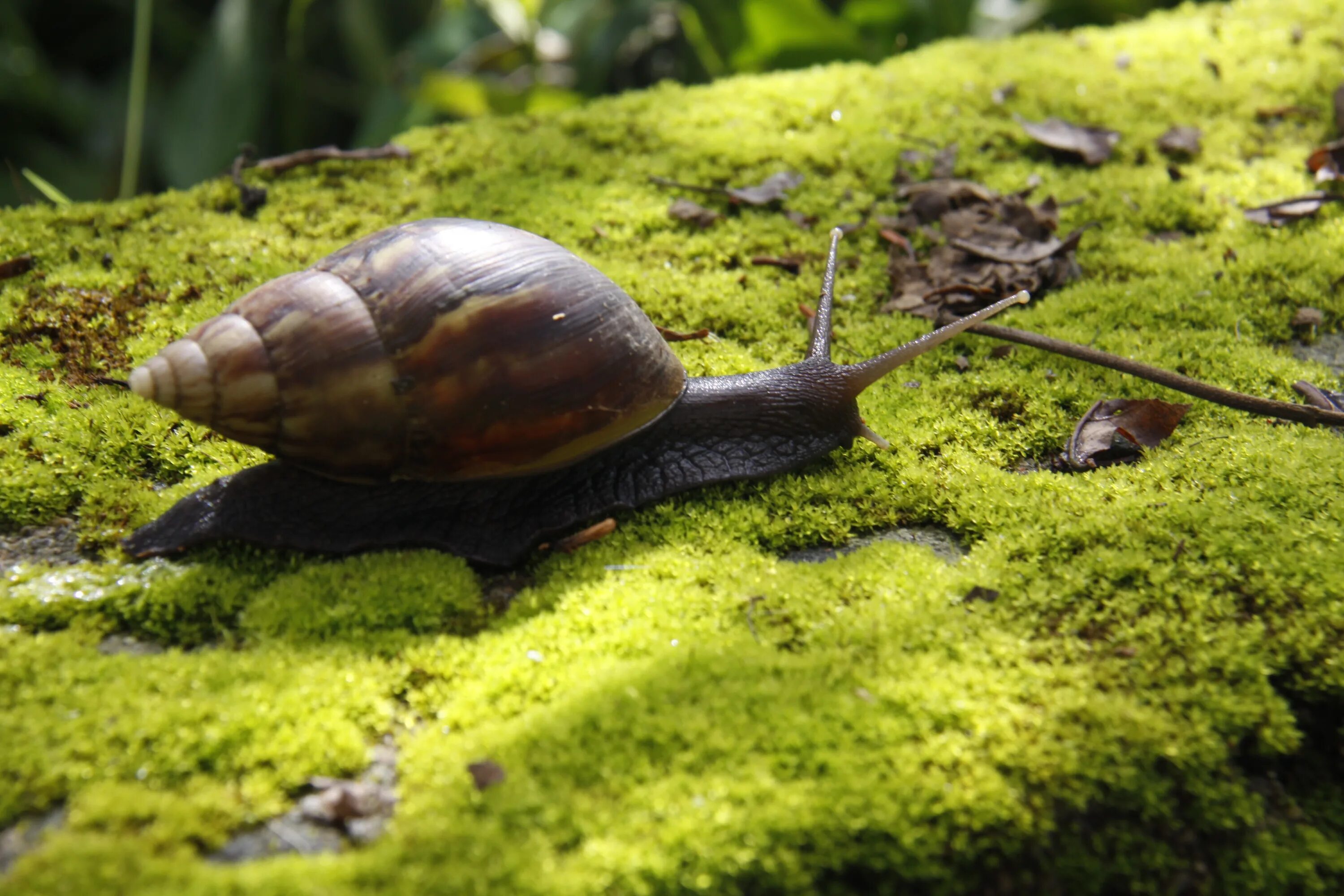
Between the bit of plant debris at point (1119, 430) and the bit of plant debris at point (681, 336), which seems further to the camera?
the bit of plant debris at point (681, 336)

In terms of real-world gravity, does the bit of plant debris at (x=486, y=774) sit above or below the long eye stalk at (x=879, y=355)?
below

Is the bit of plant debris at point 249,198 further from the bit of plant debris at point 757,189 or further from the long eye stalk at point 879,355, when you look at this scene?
the long eye stalk at point 879,355

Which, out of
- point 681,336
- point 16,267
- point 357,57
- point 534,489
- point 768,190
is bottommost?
point 534,489

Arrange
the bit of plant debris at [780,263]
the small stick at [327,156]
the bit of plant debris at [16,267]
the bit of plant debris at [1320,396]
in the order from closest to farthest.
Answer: the bit of plant debris at [1320,396] < the bit of plant debris at [16,267] < the bit of plant debris at [780,263] < the small stick at [327,156]

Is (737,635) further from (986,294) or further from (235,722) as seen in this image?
(986,294)

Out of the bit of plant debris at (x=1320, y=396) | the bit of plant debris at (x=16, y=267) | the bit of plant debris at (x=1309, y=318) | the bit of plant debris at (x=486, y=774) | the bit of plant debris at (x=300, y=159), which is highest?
the bit of plant debris at (x=300, y=159)

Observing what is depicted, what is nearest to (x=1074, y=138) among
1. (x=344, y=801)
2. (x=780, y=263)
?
(x=780, y=263)

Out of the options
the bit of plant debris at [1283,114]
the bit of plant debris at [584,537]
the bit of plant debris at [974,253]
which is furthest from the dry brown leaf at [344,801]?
the bit of plant debris at [1283,114]

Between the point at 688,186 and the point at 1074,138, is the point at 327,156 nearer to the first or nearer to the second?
the point at 688,186
